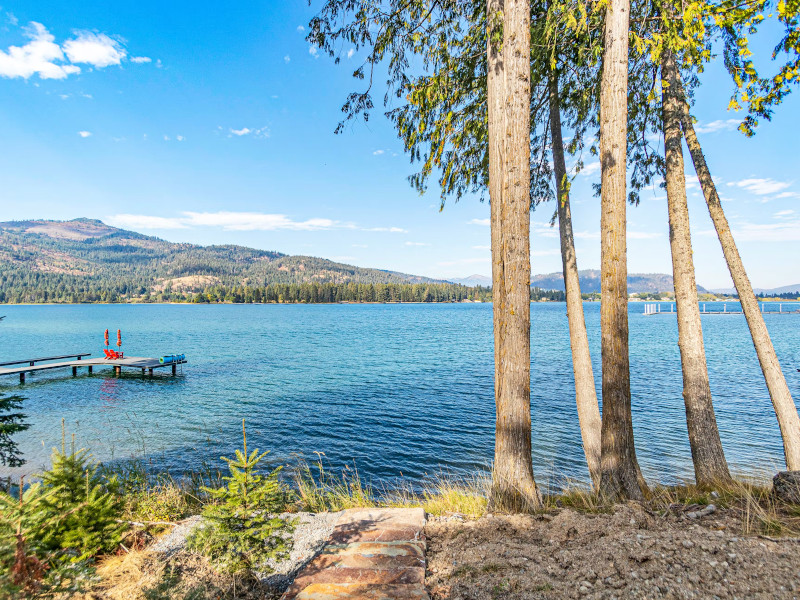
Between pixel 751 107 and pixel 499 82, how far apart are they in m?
3.48

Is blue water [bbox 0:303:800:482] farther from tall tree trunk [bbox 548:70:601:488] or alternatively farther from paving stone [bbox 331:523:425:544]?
paving stone [bbox 331:523:425:544]

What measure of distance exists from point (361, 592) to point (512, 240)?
369 centimetres

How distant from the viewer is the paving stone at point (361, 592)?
2717 millimetres

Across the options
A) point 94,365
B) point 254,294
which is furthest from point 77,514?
point 254,294

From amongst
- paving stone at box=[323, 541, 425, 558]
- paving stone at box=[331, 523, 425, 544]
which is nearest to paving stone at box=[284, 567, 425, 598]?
paving stone at box=[323, 541, 425, 558]

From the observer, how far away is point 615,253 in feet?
16.4

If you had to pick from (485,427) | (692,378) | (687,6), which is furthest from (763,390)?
(687,6)

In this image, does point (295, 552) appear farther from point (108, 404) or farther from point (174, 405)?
point (108, 404)

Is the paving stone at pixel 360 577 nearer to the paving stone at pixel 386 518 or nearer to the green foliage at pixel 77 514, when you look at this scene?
the paving stone at pixel 386 518

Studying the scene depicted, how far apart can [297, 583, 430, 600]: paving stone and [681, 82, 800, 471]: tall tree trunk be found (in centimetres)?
658

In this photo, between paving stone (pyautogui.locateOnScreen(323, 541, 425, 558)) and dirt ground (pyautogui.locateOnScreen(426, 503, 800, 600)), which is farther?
paving stone (pyautogui.locateOnScreen(323, 541, 425, 558))

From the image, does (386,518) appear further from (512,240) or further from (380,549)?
(512,240)

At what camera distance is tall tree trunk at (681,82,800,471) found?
599 centimetres

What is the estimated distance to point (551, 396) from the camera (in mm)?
18406
